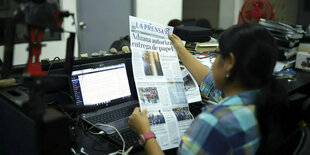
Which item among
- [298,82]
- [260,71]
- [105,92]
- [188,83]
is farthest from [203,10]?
[260,71]

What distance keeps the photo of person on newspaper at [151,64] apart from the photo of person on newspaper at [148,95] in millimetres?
74

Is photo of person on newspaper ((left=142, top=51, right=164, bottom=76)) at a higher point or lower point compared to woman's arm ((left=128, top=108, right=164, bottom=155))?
higher

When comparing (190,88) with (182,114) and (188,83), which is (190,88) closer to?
(188,83)

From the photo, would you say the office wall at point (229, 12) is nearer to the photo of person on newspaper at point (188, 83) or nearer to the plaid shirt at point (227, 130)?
the photo of person on newspaper at point (188, 83)

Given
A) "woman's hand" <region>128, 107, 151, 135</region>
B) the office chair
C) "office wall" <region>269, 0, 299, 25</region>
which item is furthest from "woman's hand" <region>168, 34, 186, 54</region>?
"office wall" <region>269, 0, 299, 25</region>

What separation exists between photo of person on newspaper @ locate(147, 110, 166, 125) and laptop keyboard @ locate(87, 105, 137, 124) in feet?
0.73

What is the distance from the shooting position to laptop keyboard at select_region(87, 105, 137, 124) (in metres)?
1.24

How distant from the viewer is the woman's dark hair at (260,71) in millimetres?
805

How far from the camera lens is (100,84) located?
4.32 feet

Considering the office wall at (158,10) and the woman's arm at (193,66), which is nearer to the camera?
the woman's arm at (193,66)

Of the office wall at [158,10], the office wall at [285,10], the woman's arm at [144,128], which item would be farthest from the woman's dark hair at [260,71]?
the office wall at [285,10]

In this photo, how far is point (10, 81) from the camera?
1.08m

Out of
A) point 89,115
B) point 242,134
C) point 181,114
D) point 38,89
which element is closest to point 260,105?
point 242,134

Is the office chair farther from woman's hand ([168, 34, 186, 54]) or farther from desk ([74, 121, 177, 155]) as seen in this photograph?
woman's hand ([168, 34, 186, 54])
